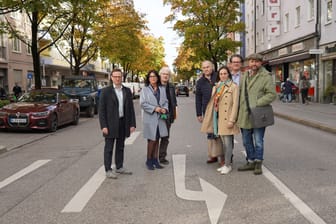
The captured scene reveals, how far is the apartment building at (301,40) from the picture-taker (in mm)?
23359

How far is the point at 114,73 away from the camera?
21.1ft

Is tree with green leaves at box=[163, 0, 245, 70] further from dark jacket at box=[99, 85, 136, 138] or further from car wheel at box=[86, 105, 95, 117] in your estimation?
dark jacket at box=[99, 85, 136, 138]

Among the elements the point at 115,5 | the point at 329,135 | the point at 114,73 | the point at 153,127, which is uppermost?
the point at 115,5

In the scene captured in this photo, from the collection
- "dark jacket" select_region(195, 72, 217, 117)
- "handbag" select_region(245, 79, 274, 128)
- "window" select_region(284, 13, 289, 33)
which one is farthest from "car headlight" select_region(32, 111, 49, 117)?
"window" select_region(284, 13, 289, 33)

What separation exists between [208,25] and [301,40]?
14.2 meters

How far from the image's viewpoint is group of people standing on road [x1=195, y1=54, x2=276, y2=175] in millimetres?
6254

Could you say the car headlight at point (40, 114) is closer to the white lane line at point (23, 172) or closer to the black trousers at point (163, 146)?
the white lane line at point (23, 172)

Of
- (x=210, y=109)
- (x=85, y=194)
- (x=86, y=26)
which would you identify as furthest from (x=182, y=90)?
(x=85, y=194)

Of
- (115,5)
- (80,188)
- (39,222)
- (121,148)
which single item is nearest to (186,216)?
(39,222)

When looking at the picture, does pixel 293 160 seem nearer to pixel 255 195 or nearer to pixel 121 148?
pixel 255 195

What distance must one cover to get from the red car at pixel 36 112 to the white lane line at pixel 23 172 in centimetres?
503

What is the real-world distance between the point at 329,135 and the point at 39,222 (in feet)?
30.3

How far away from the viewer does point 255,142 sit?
646cm

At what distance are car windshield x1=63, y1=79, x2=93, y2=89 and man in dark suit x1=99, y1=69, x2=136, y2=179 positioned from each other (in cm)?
1612
